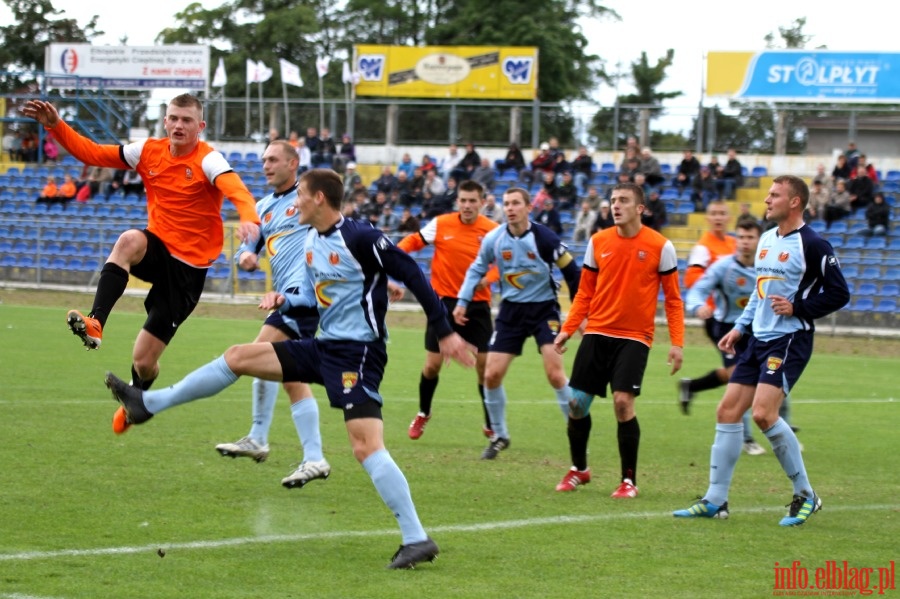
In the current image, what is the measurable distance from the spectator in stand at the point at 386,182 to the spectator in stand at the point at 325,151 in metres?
1.78

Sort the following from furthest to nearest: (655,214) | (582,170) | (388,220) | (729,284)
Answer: (582,170)
(388,220)
(655,214)
(729,284)

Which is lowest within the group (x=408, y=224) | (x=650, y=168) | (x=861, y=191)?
(x=408, y=224)

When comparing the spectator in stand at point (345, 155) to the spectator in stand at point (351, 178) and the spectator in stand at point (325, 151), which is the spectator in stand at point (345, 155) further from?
the spectator in stand at point (351, 178)

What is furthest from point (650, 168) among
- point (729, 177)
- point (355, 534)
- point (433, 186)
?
point (355, 534)

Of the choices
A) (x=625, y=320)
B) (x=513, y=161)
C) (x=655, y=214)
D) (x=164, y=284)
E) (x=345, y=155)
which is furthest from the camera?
(x=345, y=155)

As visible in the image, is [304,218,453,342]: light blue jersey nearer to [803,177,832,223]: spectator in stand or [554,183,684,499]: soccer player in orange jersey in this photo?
[554,183,684,499]: soccer player in orange jersey

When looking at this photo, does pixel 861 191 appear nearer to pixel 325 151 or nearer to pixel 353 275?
pixel 325 151

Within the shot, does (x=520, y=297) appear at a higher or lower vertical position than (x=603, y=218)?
lower

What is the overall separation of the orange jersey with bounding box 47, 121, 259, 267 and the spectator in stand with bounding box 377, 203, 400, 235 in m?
19.1

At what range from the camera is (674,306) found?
8.67 m

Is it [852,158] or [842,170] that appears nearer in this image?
[842,170]

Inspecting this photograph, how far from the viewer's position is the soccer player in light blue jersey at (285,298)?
27.5 ft

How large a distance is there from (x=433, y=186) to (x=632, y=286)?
69.1 feet

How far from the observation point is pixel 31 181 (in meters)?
36.5
